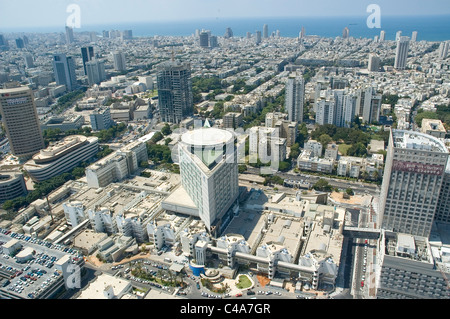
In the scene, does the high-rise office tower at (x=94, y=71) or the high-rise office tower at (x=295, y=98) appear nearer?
the high-rise office tower at (x=295, y=98)

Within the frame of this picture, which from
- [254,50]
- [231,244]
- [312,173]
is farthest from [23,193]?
[254,50]

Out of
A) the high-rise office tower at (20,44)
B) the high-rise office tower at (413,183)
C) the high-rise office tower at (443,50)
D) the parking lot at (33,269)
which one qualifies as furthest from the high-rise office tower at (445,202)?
the high-rise office tower at (20,44)

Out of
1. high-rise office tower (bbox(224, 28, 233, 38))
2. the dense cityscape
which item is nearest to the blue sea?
high-rise office tower (bbox(224, 28, 233, 38))

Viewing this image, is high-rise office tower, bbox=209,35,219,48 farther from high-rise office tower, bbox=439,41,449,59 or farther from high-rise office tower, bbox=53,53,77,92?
high-rise office tower, bbox=439,41,449,59

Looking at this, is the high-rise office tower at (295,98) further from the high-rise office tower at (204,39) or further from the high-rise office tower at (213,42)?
the high-rise office tower at (213,42)

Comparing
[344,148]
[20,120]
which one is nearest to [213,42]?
[344,148]

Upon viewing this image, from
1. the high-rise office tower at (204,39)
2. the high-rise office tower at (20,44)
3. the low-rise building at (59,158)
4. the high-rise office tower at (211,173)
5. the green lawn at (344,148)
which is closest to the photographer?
the high-rise office tower at (211,173)

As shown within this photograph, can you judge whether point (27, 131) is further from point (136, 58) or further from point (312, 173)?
point (136, 58)
